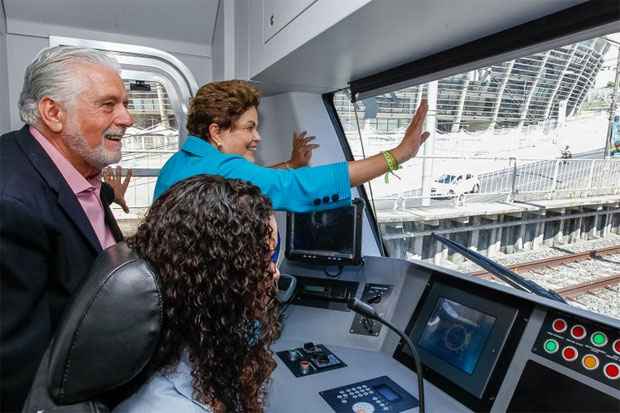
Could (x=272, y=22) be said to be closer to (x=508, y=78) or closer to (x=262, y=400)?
(x=508, y=78)

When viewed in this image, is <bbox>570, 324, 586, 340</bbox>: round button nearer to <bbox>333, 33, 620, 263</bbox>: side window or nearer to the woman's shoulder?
<bbox>333, 33, 620, 263</bbox>: side window

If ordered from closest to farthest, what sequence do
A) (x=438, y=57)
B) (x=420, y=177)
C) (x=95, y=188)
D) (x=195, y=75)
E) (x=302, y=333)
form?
1. (x=95, y=188)
2. (x=438, y=57)
3. (x=302, y=333)
4. (x=420, y=177)
5. (x=195, y=75)

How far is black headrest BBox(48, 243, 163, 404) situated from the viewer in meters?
0.58

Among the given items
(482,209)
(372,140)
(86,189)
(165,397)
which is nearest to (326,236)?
(372,140)

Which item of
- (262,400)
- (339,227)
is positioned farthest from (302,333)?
(262,400)

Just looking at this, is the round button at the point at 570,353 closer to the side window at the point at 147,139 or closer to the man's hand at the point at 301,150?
the man's hand at the point at 301,150

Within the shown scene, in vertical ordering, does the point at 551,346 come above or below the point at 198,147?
below

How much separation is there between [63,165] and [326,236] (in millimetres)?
1180

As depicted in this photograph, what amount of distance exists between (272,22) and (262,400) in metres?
1.28

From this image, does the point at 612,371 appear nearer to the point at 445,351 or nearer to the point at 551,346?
the point at 551,346

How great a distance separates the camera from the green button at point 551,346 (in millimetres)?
1099

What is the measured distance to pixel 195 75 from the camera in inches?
89.8

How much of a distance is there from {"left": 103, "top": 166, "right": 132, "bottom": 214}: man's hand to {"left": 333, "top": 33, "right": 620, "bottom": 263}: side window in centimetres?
127

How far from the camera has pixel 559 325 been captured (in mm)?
1114
